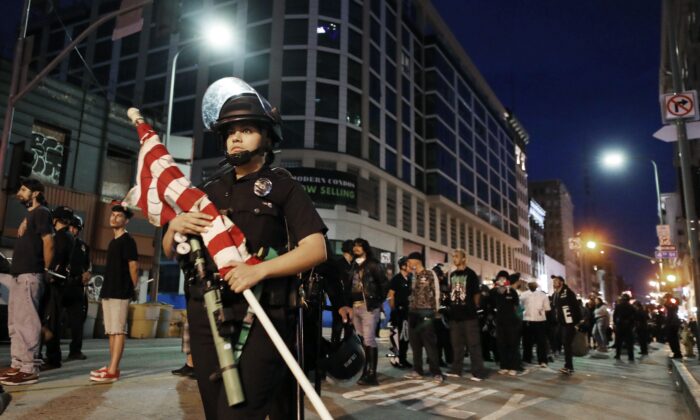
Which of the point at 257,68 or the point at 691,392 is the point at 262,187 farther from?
the point at 257,68

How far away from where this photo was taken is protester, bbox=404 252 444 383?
7965 mm

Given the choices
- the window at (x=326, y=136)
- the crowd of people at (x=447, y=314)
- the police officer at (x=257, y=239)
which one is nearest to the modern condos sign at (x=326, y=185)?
the window at (x=326, y=136)

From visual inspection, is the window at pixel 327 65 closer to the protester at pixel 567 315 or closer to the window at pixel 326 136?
the window at pixel 326 136

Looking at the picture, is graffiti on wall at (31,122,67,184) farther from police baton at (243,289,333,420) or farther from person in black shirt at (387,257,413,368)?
police baton at (243,289,333,420)

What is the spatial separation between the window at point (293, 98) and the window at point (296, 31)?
3305mm

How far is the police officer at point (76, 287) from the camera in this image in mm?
7367

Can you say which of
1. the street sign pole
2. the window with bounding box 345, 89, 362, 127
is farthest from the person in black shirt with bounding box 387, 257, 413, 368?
the window with bounding box 345, 89, 362, 127

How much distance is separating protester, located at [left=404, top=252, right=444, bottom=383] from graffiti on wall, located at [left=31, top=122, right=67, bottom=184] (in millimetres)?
17125

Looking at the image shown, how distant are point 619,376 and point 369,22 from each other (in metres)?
36.1

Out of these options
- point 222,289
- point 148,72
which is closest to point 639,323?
point 222,289

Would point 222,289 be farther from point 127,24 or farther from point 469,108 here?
point 469,108

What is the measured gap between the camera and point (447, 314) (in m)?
8.90

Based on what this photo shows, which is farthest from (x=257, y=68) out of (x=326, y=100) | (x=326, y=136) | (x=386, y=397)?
(x=386, y=397)

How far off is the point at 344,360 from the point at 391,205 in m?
39.1
